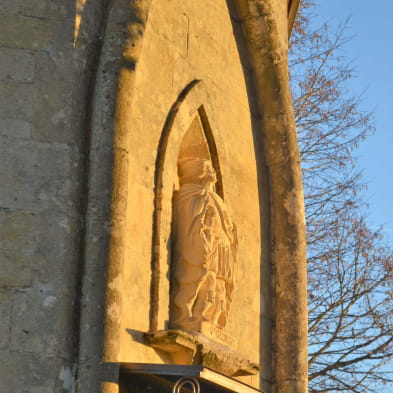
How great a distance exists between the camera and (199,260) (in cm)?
817

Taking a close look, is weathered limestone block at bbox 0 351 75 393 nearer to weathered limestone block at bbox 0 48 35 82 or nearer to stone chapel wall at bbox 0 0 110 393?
stone chapel wall at bbox 0 0 110 393

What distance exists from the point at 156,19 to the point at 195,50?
0.53 m

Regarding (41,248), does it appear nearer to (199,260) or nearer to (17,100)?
(17,100)

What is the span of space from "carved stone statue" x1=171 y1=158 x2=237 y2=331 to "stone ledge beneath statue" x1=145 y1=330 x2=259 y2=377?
0.16m

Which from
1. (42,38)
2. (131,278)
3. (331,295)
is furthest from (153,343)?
(331,295)

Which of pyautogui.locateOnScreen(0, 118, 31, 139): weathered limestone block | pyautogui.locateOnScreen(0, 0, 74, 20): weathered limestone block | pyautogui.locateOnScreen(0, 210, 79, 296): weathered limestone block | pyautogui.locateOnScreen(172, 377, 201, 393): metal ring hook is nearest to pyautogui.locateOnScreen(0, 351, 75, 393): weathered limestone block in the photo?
pyautogui.locateOnScreen(0, 210, 79, 296): weathered limestone block

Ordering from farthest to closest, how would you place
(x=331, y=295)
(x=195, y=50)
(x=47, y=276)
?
(x=331, y=295) → (x=195, y=50) → (x=47, y=276)

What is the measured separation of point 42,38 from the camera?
25.0 ft

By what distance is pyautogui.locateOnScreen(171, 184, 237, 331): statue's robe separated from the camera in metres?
8.10

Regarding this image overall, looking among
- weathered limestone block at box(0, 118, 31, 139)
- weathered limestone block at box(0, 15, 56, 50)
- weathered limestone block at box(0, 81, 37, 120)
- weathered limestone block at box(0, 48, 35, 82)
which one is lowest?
weathered limestone block at box(0, 118, 31, 139)

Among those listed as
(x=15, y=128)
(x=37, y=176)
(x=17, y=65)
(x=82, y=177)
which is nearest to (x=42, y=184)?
(x=37, y=176)

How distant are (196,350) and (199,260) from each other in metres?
0.61

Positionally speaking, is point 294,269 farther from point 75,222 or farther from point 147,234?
point 75,222

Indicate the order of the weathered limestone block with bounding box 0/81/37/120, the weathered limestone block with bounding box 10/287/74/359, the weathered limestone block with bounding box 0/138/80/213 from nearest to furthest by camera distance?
1. the weathered limestone block with bounding box 10/287/74/359
2. the weathered limestone block with bounding box 0/138/80/213
3. the weathered limestone block with bounding box 0/81/37/120
